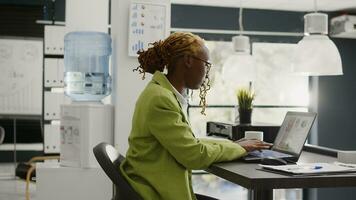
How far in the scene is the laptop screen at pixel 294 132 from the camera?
2.10m

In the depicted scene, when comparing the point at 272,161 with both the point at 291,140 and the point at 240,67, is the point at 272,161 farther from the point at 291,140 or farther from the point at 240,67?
the point at 240,67

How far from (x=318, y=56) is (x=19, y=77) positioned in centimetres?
448

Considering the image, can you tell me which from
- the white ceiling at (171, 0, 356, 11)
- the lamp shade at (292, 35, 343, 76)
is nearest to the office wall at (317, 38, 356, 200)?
the white ceiling at (171, 0, 356, 11)

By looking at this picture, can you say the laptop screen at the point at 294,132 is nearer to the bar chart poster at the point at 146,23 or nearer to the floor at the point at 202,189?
the bar chart poster at the point at 146,23

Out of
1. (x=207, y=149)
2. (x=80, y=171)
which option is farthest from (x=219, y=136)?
(x=207, y=149)

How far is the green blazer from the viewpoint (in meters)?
1.85

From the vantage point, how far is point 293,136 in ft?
7.17

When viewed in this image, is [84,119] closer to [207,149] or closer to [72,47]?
[72,47]

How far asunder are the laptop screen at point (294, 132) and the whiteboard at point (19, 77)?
4619 millimetres

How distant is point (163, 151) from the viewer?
192 centimetres

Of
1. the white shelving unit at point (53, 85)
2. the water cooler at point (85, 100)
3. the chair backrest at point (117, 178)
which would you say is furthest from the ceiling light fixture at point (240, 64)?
the white shelving unit at point (53, 85)

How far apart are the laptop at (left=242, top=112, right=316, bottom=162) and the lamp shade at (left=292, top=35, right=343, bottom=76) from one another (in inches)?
22.8

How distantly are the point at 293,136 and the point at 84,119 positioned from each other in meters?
1.49

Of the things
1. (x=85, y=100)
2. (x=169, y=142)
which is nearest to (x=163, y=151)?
(x=169, y=142)
